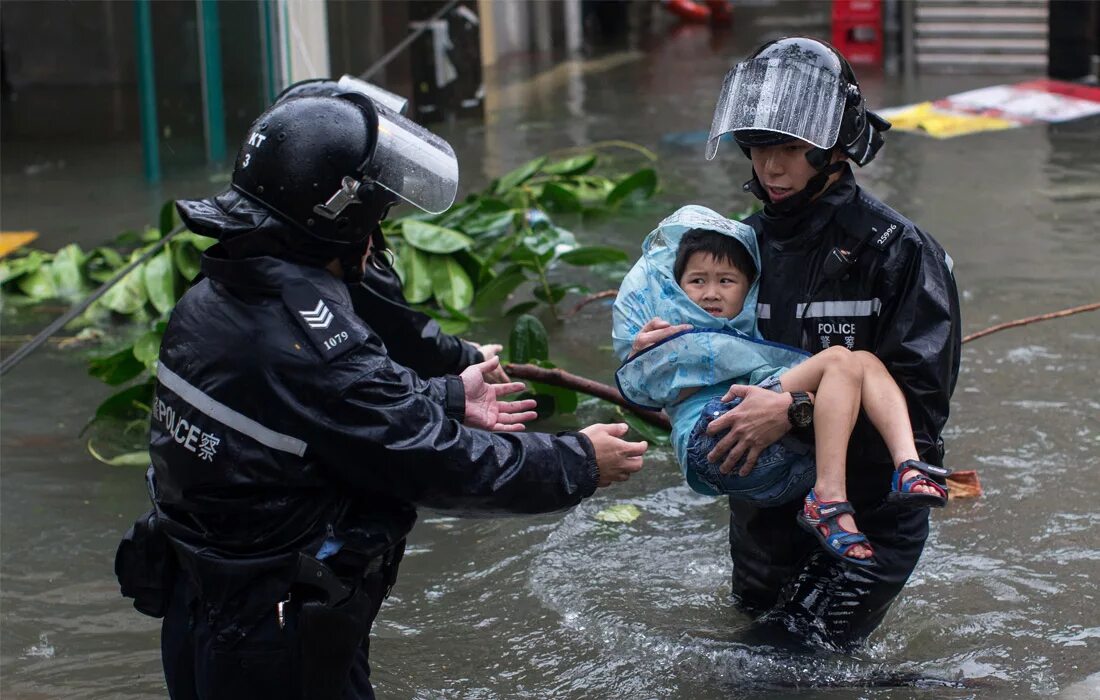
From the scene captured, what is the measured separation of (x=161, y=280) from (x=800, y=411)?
15.3 ft

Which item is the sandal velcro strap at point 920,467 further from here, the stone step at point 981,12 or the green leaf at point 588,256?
the stone step at point 981,12

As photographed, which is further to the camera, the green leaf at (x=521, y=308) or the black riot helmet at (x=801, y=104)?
the green leaf at (x=521, y=308)

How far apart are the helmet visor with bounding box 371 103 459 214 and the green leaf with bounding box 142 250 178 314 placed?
14.1 ft

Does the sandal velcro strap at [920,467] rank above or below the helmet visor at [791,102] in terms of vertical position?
below

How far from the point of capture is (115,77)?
589 inches

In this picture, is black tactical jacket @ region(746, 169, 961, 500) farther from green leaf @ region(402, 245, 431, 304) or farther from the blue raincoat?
green leaf @ region(402, 245, 431, 304)

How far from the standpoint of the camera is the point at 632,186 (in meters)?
8.78

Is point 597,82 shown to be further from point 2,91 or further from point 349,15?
point 2,91

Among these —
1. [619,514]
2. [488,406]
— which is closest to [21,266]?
[619,514]

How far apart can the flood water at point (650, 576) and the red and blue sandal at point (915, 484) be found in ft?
2.27

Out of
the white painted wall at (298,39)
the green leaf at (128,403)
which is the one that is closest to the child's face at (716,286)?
the green leaf at (128,403)

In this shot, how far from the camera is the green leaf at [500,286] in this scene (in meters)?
6.71

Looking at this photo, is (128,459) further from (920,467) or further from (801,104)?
(920,467)

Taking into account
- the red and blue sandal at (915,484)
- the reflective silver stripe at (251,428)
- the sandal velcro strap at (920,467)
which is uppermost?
the reflective silver stripe at (251,428)
